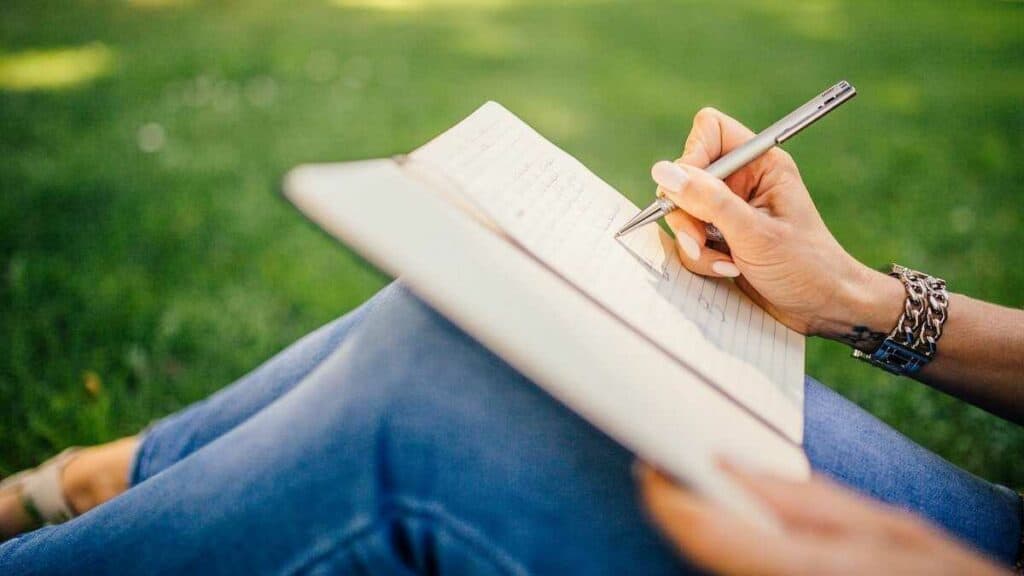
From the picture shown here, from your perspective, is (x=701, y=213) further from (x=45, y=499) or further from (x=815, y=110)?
Result: (x=45, y=499)

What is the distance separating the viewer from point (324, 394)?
2.37 ft

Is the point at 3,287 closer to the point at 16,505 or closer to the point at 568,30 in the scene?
the point at 16,505

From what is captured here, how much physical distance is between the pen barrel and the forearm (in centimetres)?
23

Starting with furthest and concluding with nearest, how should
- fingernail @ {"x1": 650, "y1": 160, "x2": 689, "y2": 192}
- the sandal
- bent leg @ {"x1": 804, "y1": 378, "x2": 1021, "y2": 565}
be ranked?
the sandal < fingernail @ {"x1": 650, "y1": 160, "x2": 689, "y2": 192} < bent leg @ {"x1": 804, "y1": 378, "x2": 1021, "y2": 565}

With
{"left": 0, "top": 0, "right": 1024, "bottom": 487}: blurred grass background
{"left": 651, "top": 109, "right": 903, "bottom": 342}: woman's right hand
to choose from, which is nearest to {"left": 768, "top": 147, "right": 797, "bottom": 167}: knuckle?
{"left": 651, "top": 109, "right": 903, "bottom": 342}: woman's right hand

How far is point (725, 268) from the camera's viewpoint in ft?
3.20

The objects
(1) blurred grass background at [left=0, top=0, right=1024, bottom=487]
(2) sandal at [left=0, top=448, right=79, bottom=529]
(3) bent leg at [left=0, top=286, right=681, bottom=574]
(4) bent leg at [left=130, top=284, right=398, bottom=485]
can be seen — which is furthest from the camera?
(1) blurred grass background at [left=0, top=0, right=1024, bottom=487]

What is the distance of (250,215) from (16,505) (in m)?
1.23

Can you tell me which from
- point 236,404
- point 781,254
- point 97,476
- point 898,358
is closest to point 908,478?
point 898,358

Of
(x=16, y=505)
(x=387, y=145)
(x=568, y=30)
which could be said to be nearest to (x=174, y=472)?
(x=16, y=505)

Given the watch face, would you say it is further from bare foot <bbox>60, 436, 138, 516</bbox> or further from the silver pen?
bare foot <bbox>60, 436, 138, 516</bbox>

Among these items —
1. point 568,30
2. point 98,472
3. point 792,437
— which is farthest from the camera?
point 568,30

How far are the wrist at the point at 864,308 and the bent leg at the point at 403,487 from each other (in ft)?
1.48

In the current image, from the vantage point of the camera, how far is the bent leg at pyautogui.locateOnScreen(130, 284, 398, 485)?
3.48ft
